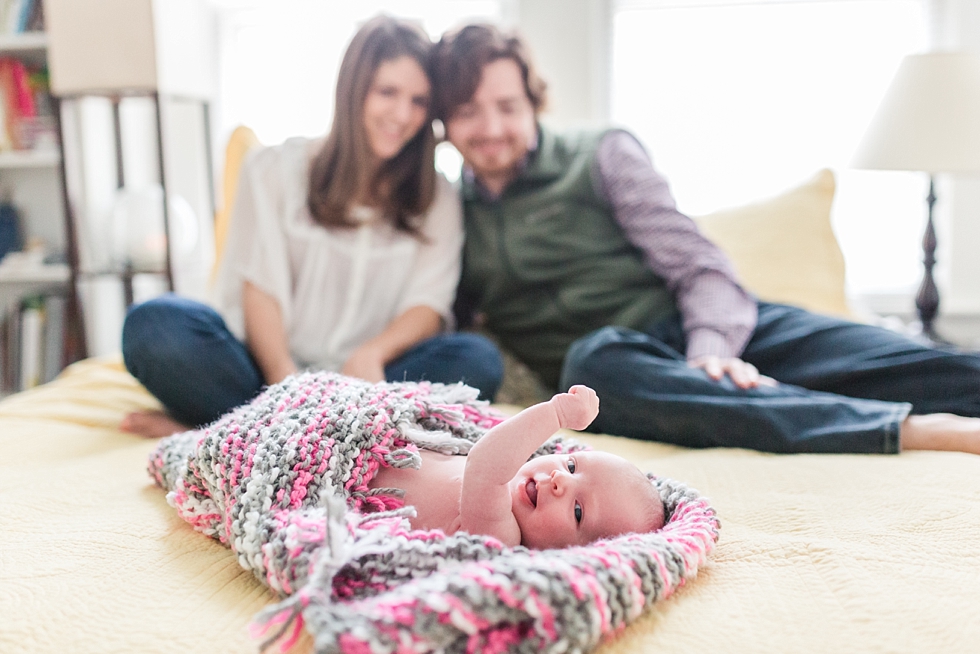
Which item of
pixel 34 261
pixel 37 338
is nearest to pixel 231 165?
pixel 34 261

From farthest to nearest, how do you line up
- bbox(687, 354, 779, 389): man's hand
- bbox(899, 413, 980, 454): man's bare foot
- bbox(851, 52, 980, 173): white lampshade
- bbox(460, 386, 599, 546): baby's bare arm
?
bbox(851, 52, 980, 173): white lampshade, bbox(687, 354, 779, 389): man's hand, bbox(899, 413, 980, 454): man's bare foot, bbox(460, 386, 599, 546): baby's bare arm

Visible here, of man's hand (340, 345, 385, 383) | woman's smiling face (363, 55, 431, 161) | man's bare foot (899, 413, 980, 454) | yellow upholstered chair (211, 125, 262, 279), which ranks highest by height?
woman's smiling face (363, 55, 431, 161)

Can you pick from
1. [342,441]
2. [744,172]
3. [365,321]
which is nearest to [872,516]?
[342,441]

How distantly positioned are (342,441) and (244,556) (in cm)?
15

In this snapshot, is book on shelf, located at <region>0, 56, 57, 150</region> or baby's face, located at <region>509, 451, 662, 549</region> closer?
baby's face, located at <region>509, 451, 662, 549</region>

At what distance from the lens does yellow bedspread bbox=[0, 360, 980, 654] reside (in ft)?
2.07

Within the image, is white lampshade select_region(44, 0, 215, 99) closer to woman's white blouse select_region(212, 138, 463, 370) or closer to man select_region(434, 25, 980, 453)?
woman's white blouse select_region(212, 138, 463, 370)

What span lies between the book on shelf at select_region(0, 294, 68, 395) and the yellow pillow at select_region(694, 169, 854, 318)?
75.9 inches

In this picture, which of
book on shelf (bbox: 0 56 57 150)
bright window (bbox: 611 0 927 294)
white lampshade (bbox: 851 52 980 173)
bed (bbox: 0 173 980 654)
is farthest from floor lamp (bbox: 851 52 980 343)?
book on shelf (bbox: 0 56 57 150)

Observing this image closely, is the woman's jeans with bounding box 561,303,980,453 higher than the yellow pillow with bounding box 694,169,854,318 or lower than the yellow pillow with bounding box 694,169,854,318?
lower

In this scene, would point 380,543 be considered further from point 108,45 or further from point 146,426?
point 108,45

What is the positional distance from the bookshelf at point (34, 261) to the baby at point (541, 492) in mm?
1901

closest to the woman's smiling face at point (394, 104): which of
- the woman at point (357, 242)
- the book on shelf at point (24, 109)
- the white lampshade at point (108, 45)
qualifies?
A: the woman at point (357, 242)

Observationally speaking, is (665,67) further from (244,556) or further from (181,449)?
(244,556)
